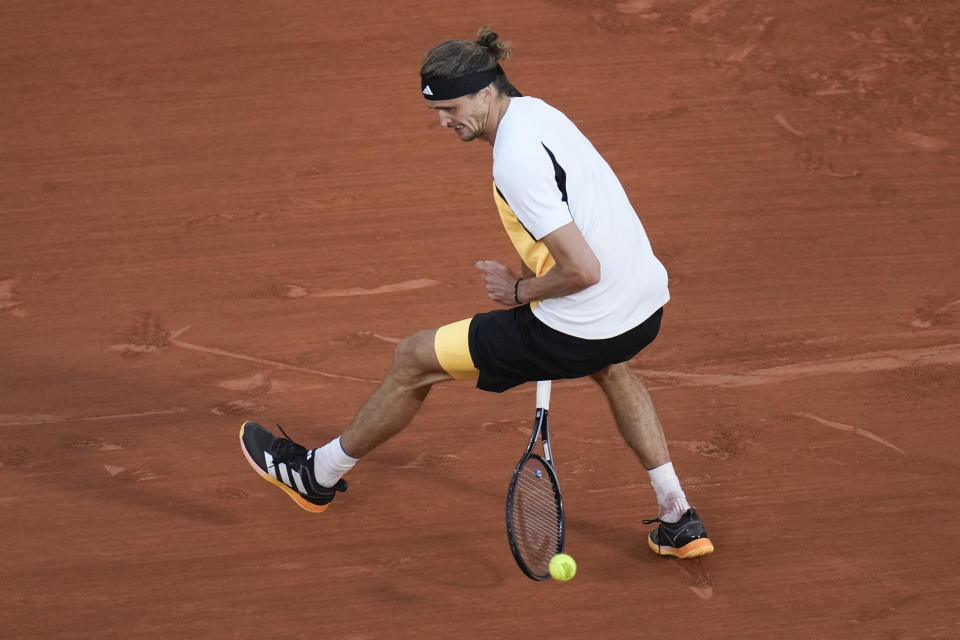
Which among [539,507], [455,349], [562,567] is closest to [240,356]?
[455,349]

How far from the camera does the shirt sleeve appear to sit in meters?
3.08

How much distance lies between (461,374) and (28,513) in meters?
1.93

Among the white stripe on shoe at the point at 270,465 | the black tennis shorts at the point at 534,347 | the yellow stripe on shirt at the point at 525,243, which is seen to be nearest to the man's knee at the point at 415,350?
the black tennis shorts at the point at 534,347

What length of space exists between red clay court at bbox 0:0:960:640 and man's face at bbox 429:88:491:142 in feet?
5.15

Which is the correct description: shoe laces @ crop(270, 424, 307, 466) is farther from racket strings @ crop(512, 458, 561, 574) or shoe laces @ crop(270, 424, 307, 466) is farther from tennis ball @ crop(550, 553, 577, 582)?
tennis ball @ crop(550, 553, 577, 582)

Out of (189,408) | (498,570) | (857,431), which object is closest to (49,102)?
(189,408)

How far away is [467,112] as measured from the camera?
128 inches

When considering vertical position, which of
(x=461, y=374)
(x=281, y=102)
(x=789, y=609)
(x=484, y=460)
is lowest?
(x=789, y=609)

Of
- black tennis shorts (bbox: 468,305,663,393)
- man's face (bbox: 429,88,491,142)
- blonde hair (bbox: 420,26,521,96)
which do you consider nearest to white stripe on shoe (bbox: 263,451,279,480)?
black tennis shorts (bbox: 468,305,663,393)

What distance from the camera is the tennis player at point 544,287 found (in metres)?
3.14

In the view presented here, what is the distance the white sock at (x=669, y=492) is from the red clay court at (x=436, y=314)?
0.23 meters

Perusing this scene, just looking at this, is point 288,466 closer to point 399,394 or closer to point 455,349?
point 399,394

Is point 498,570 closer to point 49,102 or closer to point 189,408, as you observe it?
point 189,408

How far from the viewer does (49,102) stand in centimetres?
631
